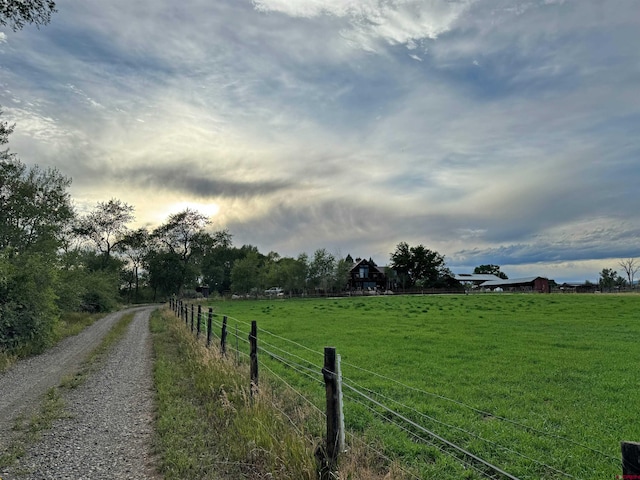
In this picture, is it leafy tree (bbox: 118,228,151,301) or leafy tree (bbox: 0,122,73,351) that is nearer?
leafy tree (bbox: 0,122,73,351)

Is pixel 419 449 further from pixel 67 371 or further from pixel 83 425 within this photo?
pixel 67 371

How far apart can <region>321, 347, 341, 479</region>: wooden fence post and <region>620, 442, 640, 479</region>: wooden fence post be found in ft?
9.25

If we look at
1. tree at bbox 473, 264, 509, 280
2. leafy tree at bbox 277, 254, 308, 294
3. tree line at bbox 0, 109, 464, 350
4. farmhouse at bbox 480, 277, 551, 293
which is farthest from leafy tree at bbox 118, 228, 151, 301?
tree at bbox 473, 264, 509, 280

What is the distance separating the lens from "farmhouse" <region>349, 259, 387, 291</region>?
92375 mm

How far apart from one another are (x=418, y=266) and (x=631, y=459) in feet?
323

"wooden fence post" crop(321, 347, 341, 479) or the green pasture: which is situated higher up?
"wooden fence post" crop(321, 347, 341, 479)

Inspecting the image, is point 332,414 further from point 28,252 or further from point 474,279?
point 474,279

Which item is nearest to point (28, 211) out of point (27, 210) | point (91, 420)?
point (27, 210)

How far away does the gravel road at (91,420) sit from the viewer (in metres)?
5.07

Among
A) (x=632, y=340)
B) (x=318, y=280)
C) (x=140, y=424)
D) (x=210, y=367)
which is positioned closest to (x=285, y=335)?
(x=210, y=367)

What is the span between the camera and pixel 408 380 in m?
9.58

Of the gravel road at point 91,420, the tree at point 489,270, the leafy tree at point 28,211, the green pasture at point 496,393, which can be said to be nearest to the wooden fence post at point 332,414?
the green pasture at point 496,393

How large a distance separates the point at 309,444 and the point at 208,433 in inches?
77.5

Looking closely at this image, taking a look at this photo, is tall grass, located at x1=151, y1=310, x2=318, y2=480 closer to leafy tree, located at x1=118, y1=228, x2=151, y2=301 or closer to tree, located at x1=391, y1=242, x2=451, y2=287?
leafy tree, located at x1=118, y1=228, x2=151, y2=301
